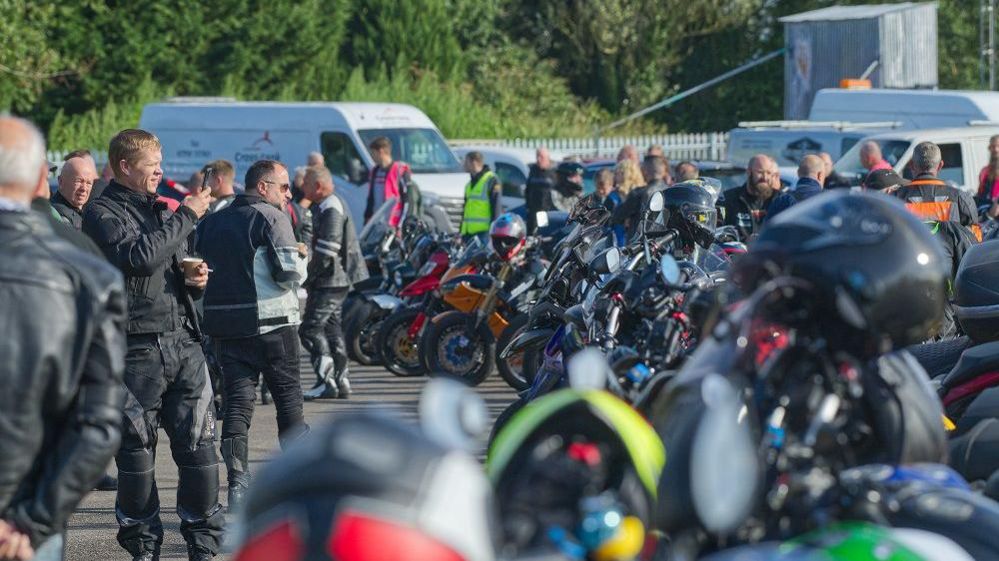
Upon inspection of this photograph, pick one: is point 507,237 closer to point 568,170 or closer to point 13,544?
point 568,170

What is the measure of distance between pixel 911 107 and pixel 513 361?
11.8 m

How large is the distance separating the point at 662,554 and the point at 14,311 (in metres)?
1.52

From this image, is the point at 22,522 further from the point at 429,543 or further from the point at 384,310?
the point at 384,310

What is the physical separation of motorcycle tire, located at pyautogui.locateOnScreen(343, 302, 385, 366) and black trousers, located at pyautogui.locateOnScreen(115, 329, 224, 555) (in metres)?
6.70

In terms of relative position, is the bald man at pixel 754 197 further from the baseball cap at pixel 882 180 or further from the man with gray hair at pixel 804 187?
the baseball cap at pixel 882 180

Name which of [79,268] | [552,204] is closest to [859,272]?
[79,268]

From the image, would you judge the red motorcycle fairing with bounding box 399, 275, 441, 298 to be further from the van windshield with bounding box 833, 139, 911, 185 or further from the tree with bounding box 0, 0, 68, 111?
the tree with bounding box 0, 0, 68, 111

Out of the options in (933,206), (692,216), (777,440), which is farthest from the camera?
(933,206)

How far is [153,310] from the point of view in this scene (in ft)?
21.6

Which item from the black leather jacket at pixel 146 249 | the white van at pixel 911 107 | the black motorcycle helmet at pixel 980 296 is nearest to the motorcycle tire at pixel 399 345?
the black leather jacket at pixel 146 249

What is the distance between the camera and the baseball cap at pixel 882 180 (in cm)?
1245

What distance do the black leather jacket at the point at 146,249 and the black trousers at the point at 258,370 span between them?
1.01 meters

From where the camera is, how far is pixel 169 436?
21.9 ft

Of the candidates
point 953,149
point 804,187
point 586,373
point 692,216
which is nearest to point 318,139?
point 953,149
